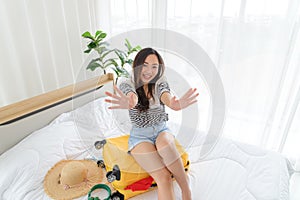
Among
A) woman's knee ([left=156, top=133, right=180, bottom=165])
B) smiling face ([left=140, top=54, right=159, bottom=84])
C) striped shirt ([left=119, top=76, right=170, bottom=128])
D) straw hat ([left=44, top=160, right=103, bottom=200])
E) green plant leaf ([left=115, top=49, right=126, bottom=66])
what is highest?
smiling face ([left=140, top=54, right=159, bottom=84])

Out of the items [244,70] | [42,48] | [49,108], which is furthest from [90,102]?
[244,70]

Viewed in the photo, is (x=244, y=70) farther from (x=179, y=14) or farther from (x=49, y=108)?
(x=49, y=108)

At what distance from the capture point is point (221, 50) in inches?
64.0

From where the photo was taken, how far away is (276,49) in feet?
4.76

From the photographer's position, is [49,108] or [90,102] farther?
[90,102]

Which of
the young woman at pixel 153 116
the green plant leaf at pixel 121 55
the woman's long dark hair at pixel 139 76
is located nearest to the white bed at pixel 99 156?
the young woman at pixel 153 116

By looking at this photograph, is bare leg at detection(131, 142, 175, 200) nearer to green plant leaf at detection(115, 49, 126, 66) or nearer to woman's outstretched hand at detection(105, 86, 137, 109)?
woman's outstretched hand at detection(105, 86, 137, 109)

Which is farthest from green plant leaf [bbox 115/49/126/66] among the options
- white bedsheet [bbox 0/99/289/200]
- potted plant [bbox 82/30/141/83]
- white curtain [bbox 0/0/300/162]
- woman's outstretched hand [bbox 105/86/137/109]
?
woman's outstretched hand [bbox 105/86/137/109]

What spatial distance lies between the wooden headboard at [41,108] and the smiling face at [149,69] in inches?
23.9

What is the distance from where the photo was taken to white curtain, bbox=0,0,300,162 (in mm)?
1336

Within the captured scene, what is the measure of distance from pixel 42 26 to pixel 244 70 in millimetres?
1488

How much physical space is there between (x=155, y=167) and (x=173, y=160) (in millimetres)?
85

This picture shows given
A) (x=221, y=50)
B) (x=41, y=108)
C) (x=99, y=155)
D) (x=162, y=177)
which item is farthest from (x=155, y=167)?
(x=221, y=50)

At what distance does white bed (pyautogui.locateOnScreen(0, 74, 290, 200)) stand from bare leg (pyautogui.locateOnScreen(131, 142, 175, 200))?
0.08 metres
